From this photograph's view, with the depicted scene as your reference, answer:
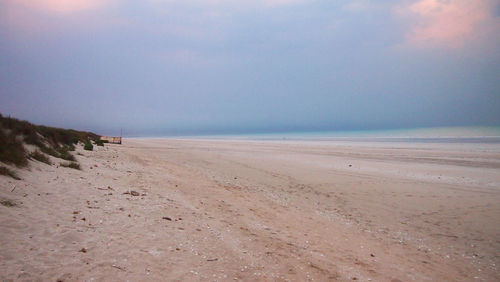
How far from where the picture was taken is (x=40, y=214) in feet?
15.8

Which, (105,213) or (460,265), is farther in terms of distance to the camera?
(105,213)

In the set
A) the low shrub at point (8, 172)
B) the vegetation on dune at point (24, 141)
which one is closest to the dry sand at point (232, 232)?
the low shrub at point (8, 172)

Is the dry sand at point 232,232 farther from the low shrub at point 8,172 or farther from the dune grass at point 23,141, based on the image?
the dune grass at point 23,141

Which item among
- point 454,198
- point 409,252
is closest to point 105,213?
point 409,252

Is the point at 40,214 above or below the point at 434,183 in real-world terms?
above

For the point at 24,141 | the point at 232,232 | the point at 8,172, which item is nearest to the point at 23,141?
the point at 24,141

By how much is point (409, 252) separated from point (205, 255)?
450cm

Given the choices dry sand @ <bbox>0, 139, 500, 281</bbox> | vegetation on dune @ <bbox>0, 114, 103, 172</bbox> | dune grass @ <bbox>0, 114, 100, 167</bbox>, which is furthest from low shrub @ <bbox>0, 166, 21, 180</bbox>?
dune grass @ <bbox>0, 114, 100, 167</bbox>

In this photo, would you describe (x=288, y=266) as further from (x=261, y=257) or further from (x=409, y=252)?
(x=409, y=252)

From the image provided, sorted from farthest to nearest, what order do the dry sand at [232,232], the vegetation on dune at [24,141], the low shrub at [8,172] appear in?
the vegetation on dune at [24,141] → the low shrub at [8,172] → the dry sand at [232,232]

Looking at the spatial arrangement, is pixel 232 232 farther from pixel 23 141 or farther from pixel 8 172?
pixel 23 141

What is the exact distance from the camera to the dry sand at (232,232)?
12.6 feet

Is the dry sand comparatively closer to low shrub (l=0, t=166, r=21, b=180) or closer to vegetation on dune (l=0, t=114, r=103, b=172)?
low shrub (l=0, t=166, r=21, b=180)

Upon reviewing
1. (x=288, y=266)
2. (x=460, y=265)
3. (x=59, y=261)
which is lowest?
(x=460, y=265)
